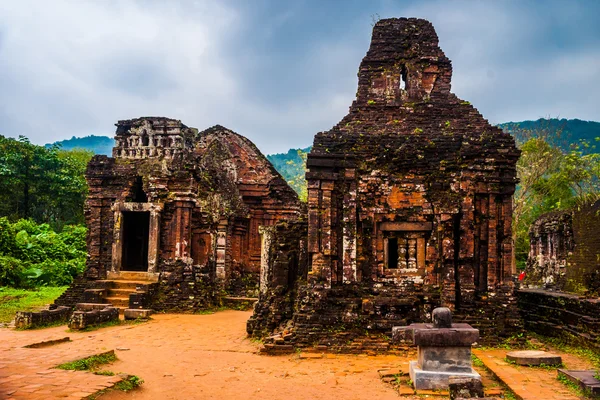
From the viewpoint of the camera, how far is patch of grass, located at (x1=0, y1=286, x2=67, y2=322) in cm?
1611

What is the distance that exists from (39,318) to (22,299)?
6.05 m

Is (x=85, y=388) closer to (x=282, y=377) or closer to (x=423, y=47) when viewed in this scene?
(x=282, y=377)

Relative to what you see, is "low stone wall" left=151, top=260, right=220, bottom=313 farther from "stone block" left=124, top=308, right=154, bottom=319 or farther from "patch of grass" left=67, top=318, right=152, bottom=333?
"patch of grass" left=67, top=318, right=152, bottom=333

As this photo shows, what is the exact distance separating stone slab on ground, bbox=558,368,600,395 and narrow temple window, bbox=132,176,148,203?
1507cm

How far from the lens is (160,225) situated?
17.8 metres

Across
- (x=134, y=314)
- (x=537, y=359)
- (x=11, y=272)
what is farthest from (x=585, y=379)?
(x=11, y=272)

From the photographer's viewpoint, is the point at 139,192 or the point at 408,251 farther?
the point at 139,192

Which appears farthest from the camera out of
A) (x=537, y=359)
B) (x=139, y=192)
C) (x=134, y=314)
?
(x=139, y=192)

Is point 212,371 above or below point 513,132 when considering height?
below

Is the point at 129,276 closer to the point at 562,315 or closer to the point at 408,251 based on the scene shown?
the point at 408,251

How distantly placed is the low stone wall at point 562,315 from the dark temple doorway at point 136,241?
46.9 feet

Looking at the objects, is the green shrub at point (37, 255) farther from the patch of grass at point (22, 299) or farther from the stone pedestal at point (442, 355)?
the stone pedestal at point (442, 355)

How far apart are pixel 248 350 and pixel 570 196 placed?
28.5 m

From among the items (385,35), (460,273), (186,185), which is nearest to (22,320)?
(186,185)
